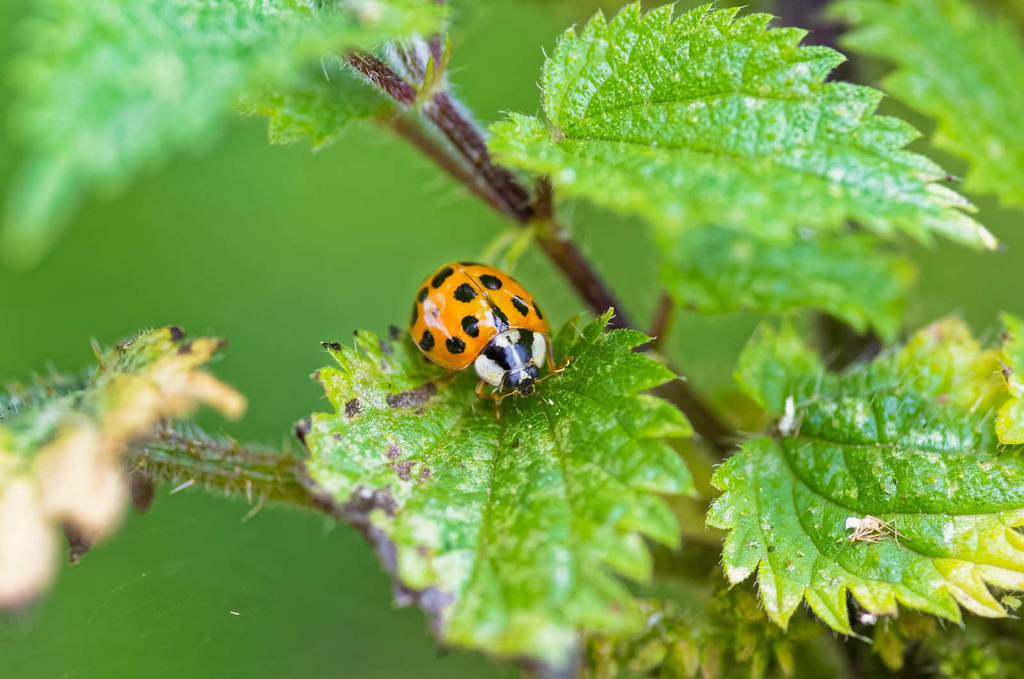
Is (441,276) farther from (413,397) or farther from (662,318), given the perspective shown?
(662,318)

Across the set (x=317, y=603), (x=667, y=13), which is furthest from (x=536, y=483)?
(x=317, y=603)

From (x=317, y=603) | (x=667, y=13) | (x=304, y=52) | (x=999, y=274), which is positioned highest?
(x=304, y=52)

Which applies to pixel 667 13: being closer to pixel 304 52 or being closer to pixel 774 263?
pixel 774 263

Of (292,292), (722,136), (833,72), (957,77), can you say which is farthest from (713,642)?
(292,292)

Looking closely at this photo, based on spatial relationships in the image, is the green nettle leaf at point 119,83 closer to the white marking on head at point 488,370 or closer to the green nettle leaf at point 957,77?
the white marking on head at point 488,370

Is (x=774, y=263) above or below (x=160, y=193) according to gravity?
below
